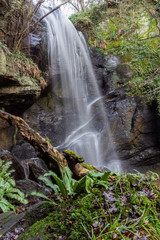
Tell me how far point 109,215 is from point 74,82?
9.35 metres

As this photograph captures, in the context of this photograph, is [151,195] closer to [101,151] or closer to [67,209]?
[67,209]

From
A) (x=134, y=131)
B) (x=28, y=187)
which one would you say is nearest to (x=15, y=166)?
(x=28, y=187)

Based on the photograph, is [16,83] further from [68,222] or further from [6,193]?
[68,222]

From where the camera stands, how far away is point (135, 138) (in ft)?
23.5

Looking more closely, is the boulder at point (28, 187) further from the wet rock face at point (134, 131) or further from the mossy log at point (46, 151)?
the wet rock face at point (134, 131)

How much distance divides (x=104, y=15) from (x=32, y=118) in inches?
382

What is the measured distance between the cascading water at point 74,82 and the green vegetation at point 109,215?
18.6ft

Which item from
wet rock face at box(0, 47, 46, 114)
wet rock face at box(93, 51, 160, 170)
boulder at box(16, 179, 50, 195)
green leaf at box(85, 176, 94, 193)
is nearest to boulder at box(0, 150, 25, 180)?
boulder at box(16, 179, 50, 195)

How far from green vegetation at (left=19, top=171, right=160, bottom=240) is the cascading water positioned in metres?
5.67

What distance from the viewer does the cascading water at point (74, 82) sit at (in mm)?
8375

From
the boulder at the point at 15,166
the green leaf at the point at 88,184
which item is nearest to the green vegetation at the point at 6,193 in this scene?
the boulder at the point at 15,166

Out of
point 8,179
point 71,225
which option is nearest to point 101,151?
point 8,179

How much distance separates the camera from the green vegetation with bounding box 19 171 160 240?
126cm

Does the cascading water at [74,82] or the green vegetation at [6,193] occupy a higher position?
the cascading water at [74,82]
